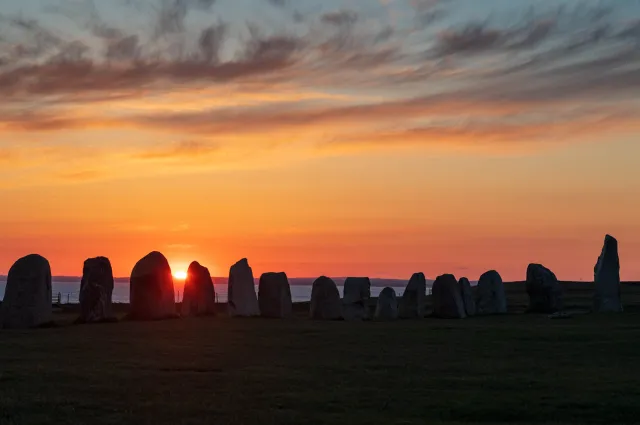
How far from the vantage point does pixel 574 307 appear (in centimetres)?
4994

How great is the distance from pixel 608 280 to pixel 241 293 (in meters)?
19.0

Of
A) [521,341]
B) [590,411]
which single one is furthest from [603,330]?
[590,411]

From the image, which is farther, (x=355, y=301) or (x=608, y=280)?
(x=355, y=301)

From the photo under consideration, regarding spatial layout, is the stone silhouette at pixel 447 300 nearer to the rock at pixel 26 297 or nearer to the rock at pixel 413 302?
the rock at pixel 413 302

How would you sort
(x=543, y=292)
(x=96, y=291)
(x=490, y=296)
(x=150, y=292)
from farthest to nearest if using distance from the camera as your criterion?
1. (x=490, y=296)
2. (x=543, y=292)
3. (x=150, y=292)
4. (x=96, y=291)

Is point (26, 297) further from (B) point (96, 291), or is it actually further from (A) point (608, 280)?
(A) point (608, 280)

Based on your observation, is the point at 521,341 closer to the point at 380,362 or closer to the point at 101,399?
the point at 380,362

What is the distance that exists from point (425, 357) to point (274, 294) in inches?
820

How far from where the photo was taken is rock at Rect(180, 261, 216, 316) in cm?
4584

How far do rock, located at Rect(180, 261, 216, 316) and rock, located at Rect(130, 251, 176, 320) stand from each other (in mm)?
4121

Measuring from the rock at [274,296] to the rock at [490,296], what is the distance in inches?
430

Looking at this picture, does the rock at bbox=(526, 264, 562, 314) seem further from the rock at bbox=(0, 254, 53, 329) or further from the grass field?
the rock at bbox=(0, 254, 53, 329)

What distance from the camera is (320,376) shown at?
2066cm

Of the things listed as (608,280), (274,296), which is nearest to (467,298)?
(608,280)
